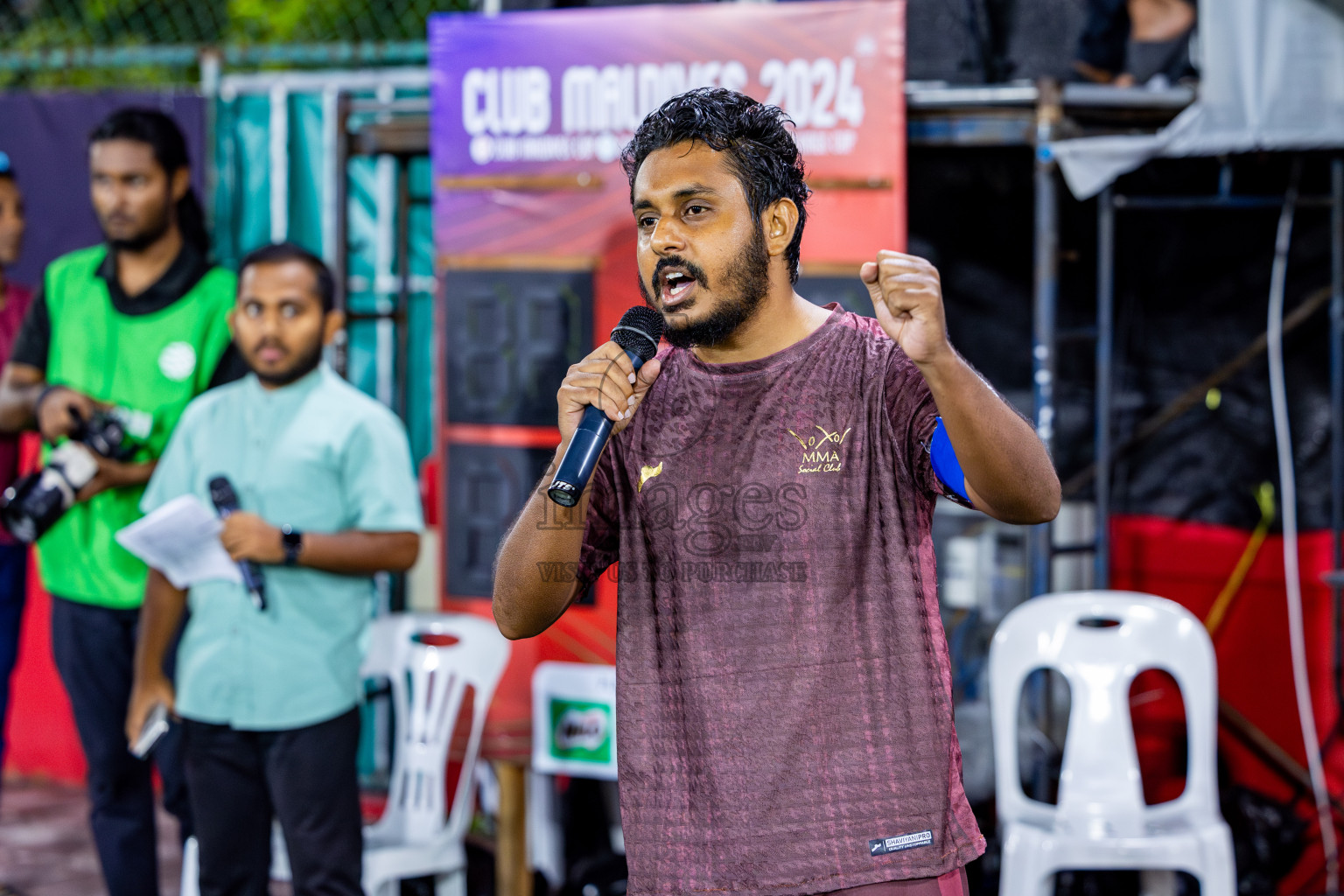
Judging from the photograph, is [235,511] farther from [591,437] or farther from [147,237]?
[591,437]

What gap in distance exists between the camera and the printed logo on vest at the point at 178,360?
3834mm

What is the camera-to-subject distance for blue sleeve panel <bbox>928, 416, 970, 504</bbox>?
162 cm

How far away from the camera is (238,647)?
3107 millimetres

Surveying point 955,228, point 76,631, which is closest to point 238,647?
point 76,631

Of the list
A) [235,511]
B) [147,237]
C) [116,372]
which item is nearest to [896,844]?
[235,511]

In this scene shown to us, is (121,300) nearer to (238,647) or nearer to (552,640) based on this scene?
(238,647)

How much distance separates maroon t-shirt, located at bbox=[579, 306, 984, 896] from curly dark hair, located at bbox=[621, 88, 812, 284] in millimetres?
235

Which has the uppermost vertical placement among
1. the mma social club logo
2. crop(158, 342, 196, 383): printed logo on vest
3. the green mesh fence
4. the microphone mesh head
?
the green mesh fence

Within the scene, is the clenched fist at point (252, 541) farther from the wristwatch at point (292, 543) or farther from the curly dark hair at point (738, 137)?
the curly dark hair at point (738, 137)

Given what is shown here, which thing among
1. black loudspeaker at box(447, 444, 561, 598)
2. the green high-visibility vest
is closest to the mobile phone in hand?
the green high-visibility vest

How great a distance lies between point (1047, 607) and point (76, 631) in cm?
292

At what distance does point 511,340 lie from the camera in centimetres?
444

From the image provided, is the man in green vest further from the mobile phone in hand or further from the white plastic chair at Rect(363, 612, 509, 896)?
the white plastic chair at Rect(363, 612, 509, 896)

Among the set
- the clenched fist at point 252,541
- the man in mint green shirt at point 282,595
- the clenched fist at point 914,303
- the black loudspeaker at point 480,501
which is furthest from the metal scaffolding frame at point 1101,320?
the clenched fist at point 914,303
